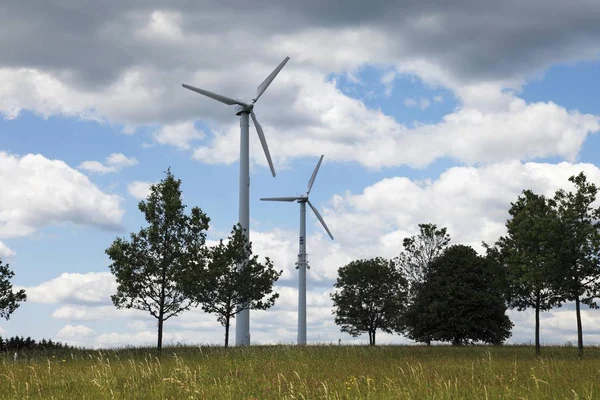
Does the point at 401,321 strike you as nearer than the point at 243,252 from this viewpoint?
No

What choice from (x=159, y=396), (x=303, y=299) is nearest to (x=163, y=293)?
(x=159, y=396)

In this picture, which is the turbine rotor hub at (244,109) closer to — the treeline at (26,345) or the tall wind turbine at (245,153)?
the tall wind turbine at (245,153)

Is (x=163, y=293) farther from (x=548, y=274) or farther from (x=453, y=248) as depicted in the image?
(x=453, y=248)

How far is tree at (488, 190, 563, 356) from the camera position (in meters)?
37.9

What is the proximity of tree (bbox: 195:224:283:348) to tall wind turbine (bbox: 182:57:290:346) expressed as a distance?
4.09 metres

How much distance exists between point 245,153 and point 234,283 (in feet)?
55.6

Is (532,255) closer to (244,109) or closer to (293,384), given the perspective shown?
(293,384)

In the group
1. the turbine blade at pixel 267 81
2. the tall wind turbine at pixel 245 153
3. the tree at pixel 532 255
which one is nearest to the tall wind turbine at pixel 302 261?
the tall wind turbine at pixel 245 153

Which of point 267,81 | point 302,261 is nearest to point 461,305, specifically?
point 302,261

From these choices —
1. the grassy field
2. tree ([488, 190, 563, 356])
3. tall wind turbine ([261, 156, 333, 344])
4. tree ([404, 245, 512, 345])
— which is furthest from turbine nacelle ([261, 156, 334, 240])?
the grassy field

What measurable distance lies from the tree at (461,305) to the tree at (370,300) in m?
7.21

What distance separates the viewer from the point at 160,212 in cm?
3834

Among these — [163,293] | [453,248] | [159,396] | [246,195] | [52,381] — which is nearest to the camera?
[159,396]

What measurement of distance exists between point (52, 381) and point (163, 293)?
730 inches
